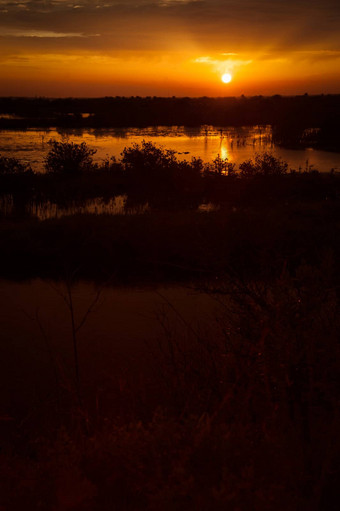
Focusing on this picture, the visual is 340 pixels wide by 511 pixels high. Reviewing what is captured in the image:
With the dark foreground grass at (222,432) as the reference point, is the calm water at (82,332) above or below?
below

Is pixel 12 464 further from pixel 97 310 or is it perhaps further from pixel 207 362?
pixel 97 310

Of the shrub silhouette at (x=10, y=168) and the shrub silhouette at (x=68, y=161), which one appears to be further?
the shrub silhouette at (x=68, y=161)

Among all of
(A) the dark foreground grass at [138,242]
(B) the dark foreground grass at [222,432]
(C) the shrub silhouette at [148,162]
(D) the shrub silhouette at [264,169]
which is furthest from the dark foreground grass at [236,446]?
(C) the shrub silhouette at [148,162]

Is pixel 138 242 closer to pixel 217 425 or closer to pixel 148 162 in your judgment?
pixel 217 425

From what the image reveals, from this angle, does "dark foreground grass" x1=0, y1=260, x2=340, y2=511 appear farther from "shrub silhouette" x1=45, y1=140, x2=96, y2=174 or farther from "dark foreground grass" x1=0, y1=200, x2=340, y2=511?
"shrub silhouette" x1=45, y1=140, x2=96, y2=174

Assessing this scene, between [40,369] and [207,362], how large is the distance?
309 centimetres

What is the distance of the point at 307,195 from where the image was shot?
17.8 metres

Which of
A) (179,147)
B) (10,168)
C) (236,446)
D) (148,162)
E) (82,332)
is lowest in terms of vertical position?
(82,332)

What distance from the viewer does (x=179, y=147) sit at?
28.0m

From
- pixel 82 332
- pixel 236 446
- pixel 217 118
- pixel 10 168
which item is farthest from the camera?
pixel 217 118

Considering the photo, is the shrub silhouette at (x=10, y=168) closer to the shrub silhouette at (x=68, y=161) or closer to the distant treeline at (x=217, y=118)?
the shrub silhouette at (x=68, y=161)

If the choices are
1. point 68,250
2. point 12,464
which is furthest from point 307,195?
point 12,464

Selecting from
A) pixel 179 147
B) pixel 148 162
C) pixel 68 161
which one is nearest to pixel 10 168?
pixel 68 161

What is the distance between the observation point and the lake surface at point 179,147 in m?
23.9
